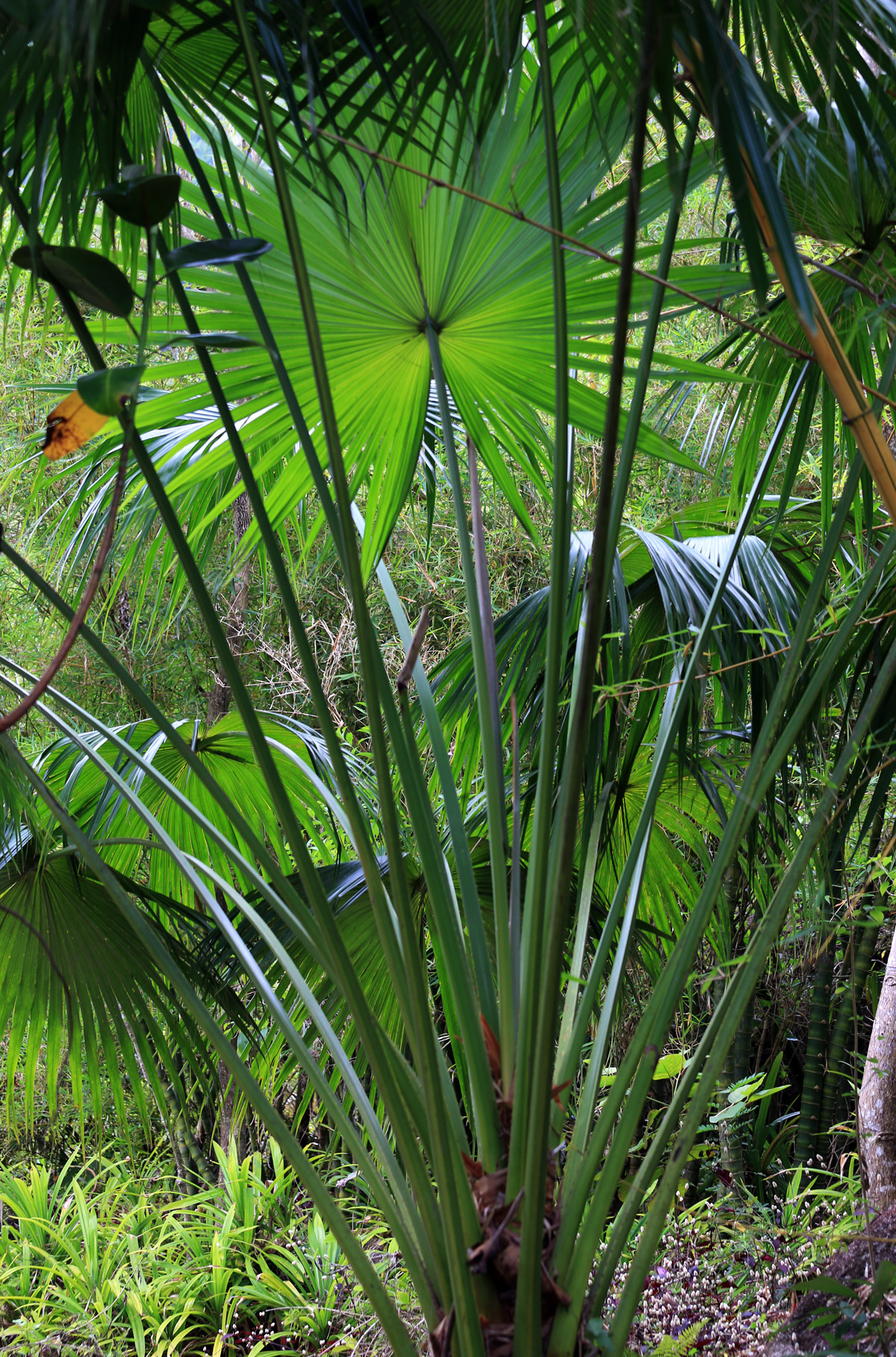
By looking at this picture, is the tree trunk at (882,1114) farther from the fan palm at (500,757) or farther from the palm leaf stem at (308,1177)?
the palm leaf stem at (308,1177)

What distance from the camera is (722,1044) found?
86 cm

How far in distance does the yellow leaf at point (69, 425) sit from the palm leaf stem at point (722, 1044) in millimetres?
695

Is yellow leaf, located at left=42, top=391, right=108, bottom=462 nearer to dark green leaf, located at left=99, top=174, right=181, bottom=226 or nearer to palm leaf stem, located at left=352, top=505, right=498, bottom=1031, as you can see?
dark green leaf, located at left=99, top=174, right=181, bottom=226

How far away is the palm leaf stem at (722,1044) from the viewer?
82 centimetres

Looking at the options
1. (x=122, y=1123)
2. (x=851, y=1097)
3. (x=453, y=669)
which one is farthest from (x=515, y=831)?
(x=851, y=1097)

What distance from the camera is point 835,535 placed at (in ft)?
3.00

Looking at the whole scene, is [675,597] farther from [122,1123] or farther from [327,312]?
[122,1123]

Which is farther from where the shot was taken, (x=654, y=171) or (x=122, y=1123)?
(x=122, y=1123)

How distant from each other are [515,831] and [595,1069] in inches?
11.2

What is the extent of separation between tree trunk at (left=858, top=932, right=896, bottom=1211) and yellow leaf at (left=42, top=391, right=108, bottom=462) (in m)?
2.06

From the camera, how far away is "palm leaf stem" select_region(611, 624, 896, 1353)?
824mm

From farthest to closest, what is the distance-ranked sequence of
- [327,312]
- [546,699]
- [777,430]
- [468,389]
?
[468,389] → [327,312] → [777,430] → [546,699]

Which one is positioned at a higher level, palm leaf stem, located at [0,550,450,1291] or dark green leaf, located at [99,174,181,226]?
dark green leaf, located at [99,174,181,226]

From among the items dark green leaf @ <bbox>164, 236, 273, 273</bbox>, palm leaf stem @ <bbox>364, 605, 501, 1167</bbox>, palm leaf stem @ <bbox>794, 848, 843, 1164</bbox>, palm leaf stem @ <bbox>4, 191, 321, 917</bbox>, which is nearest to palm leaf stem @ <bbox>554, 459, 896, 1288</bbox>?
palm leaf stem @ <bbox>364, 605, 501, 1167</bbox>
